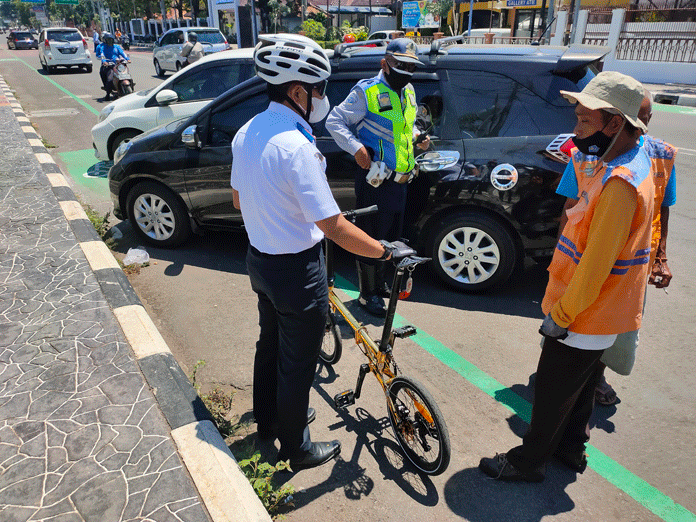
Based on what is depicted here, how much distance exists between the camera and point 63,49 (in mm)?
23766

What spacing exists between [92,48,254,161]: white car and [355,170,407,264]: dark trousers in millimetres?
4364

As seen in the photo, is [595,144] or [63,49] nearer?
[595,144]

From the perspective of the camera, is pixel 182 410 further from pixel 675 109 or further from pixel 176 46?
pixel 176 46

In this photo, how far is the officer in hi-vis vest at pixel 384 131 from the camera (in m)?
3.83

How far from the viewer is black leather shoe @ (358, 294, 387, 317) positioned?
4277mm

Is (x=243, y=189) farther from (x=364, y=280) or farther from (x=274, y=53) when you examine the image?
(x=364, y=280)

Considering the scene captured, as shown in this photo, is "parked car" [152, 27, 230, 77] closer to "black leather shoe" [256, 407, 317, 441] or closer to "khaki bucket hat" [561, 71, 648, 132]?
"black leather shoe" [256, 407, 317, 441]

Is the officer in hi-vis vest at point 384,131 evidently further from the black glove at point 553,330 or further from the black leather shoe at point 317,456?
the black glove at point 553,330

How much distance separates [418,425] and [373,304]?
66.3 inches

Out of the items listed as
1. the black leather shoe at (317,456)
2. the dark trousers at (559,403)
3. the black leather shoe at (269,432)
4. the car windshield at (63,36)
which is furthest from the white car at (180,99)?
the car windshield at (63,36)

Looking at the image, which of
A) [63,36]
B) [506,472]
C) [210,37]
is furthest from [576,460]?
[63,36]

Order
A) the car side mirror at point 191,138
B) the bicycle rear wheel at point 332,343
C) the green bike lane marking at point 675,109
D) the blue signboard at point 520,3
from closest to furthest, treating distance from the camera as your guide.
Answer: the bicycle rear wheel at point 332,343 → the car side mirror at point 191,138 → the green bike lane marking at point 675,109 → the blue signboard at point 520,3

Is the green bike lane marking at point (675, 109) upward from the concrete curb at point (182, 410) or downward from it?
upward

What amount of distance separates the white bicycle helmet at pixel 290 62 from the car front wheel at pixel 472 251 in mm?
2330
